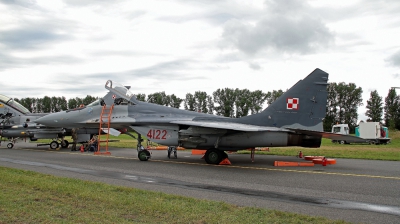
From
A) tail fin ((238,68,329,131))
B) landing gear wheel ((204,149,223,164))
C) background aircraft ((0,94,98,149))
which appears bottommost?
landing gear wheel ((204,149,223,164))

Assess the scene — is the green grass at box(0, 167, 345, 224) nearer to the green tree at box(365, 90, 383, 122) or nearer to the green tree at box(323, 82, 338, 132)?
the green tree at box(323, 82, 338, 132)

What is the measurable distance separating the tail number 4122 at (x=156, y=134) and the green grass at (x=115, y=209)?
689 centimetres

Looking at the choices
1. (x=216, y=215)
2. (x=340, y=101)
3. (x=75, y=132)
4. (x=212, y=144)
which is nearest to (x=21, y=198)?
(x=216, y=215)

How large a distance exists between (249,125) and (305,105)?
2358 mm

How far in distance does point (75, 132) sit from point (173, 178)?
1387 cm

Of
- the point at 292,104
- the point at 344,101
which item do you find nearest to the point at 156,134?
the point at 292,104

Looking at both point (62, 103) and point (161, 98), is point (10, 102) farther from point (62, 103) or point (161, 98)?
point (62, 103)

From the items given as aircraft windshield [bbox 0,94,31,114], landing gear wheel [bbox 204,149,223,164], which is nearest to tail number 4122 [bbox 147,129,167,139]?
landing gear wheel [bbox 204,149,223,164]

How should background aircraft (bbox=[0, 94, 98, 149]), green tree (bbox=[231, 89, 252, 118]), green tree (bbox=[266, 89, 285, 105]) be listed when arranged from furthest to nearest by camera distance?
green tree (bbox=[266, 89, 285, 105]), green tree (bbox=[231, 89, 252, 118]), background aircraft (bbox=[0, 94, 98, 149])

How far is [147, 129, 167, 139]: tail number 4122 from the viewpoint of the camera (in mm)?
13961

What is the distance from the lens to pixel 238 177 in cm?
995

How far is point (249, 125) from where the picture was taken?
1357 centimetres

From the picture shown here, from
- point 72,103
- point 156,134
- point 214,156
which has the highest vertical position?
point 72,103

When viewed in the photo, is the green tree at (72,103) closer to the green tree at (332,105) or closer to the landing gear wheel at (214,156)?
the green tree at (332,105)
